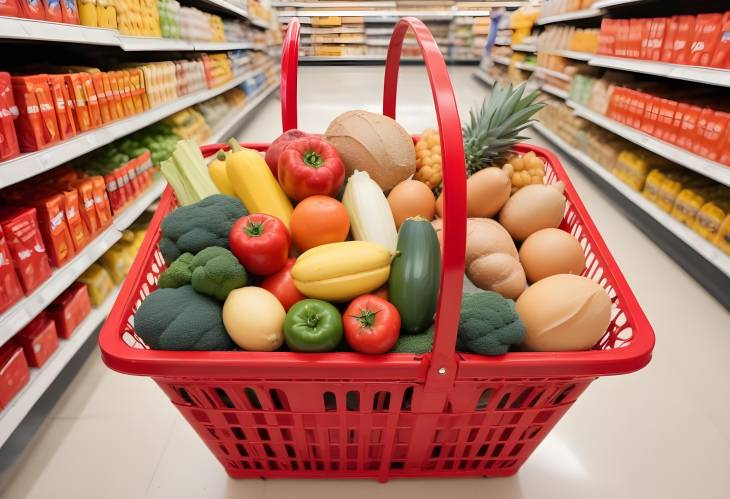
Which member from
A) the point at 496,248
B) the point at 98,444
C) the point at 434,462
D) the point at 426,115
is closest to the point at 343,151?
the point at 496,248

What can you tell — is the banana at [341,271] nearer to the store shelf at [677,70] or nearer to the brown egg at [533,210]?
the brown egg at [533,210]

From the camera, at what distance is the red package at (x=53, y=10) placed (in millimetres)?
1323

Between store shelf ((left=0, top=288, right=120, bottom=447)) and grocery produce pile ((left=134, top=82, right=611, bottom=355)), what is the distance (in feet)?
2.35

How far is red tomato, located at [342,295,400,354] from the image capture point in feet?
2.14

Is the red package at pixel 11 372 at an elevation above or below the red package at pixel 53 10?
below

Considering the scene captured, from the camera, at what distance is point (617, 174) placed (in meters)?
3.01

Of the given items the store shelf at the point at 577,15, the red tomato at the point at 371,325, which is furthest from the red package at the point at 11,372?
the store shelf at the point at 577,15

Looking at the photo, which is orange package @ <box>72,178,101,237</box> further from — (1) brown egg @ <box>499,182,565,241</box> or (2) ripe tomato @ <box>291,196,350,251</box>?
(1) brown egg @ <box>499,182,565,241</box>

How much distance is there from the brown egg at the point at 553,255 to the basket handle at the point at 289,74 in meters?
0.70

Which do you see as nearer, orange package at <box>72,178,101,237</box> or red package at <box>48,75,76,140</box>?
red package at <box>48,75,76,140</box>

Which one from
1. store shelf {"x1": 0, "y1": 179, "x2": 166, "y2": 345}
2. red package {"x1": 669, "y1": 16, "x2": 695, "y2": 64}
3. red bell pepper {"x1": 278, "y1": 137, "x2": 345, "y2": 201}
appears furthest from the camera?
red package {"x1": 669, "y1": 16, "x2": 695, "y2": 64}


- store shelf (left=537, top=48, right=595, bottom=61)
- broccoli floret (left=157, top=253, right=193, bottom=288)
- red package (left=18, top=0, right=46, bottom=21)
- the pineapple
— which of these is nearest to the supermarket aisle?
broccoli floret (left=157, top=253, right=193, bottom=288)

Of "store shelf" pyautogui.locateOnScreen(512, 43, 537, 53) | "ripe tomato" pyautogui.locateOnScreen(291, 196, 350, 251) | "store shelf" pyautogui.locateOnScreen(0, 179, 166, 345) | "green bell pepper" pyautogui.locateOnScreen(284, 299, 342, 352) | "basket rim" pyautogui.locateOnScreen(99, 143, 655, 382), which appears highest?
"store shelf" pyautogui.locateOnScreen(512, 43, 537, 53)

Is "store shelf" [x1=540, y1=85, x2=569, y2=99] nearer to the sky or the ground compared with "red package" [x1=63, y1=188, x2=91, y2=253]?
nearer to the sky
